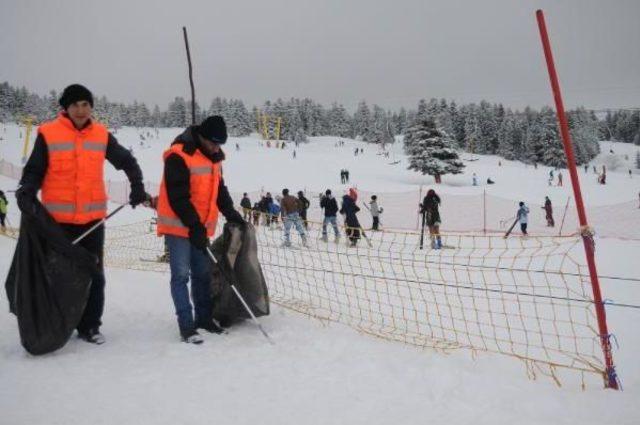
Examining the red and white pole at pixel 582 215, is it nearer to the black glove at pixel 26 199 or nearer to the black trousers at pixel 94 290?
the black trousers at pixel 94 290

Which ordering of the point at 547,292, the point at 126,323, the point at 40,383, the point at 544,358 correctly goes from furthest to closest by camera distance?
1. the point at 547,292
2. the point at 544,358
3. the point at 126,323
4. the point at 40,383

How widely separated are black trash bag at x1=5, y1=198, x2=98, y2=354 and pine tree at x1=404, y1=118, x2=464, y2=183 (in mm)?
37604

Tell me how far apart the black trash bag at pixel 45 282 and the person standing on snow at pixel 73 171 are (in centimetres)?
12

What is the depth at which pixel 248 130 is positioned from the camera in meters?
95.6

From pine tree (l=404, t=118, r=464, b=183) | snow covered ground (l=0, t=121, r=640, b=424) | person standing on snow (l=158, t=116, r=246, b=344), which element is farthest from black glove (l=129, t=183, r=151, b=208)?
pine tree (l=404, t=118, r=464, b=183)

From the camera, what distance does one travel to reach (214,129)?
11.0 ft

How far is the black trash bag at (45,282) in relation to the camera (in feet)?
10.1

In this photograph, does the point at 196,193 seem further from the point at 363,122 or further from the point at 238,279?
the point at 363,122

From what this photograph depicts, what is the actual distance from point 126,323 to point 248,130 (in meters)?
94.4

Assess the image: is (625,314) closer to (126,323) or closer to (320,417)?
(320,417)

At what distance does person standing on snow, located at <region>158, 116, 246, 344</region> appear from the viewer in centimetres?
329

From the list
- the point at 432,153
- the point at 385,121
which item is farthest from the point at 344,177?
the point at 385,121

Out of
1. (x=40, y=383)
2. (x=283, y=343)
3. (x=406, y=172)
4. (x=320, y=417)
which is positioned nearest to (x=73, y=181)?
(x=40, y=383)

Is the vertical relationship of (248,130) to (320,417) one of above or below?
above
